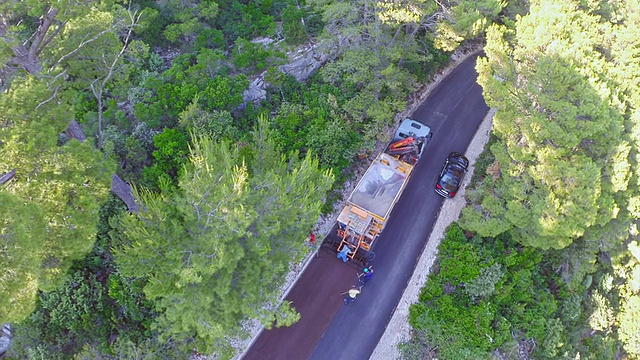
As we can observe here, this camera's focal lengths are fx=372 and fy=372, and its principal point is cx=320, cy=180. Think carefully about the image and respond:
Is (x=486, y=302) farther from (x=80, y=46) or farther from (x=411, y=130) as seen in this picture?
(x=80, y=46)

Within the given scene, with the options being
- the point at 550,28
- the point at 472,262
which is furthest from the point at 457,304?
the point at 550,28

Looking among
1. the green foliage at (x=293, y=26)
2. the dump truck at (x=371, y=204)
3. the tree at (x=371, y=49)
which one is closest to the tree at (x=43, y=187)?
the dump truck at (x=371, y=204)

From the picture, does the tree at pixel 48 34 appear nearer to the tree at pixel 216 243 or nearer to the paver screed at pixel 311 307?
the tree at pixel 216 243

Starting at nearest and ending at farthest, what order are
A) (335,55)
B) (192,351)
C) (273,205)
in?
(273,205) < (192,351) < (335,55)

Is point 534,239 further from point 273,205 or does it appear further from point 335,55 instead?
point 335,55

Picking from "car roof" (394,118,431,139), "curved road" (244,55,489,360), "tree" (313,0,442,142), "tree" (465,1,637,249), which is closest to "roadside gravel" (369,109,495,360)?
"curved road" (244,55,489,360)

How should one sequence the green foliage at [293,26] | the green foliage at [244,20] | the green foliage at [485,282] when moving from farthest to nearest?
the green foliage at [244,20], the green foliage at [293,26], the green foliage at [485,282]
